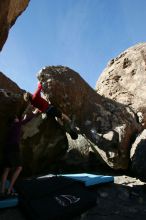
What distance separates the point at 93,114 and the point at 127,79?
4009mm

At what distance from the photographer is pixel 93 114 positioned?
40.4ft

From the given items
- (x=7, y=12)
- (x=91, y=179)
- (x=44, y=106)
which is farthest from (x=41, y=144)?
(x=7, y=12)

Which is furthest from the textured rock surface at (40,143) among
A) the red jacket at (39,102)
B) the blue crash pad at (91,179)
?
the blue crash pad at (91,179)

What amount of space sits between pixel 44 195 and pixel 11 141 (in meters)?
1.56

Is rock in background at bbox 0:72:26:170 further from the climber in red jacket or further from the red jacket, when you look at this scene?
the red jacket

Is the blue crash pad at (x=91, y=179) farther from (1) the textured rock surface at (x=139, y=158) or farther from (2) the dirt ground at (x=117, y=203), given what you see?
(1) the textured rock surface at (x=139, y=158)

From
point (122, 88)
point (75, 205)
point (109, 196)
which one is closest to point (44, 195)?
point (75, 205)

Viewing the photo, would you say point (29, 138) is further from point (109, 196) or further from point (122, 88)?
point (122, 88)

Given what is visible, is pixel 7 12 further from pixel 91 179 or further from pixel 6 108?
pixel 91 179

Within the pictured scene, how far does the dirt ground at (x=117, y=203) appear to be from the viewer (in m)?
7.58

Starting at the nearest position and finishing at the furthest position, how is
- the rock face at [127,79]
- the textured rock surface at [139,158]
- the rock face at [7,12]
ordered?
the textured rock surface at [139,158], the rock face at [7,12], the rock face at [127,79]

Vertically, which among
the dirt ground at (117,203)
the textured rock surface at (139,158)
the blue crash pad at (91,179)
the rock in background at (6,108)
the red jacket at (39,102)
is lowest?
the dirt ground at (117,203)

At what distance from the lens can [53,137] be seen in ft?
36.2

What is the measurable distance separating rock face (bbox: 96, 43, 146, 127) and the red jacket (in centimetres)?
442
